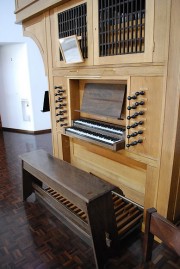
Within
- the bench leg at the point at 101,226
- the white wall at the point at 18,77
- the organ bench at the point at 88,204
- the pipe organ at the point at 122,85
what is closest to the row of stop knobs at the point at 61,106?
the pipe organ at the point at 122,85

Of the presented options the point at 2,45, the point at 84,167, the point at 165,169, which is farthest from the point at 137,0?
the point at 2,45

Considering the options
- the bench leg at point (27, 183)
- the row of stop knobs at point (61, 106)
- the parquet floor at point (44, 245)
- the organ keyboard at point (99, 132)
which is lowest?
the parquet floor at point (44, 245)

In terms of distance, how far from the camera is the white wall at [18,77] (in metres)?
4.81

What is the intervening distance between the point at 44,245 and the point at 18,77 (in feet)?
14.3

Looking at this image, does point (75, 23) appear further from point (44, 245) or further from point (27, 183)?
point (44, 245)

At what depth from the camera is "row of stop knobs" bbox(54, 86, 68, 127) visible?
2757 mm

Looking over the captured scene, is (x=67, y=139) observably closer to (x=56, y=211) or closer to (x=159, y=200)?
(x=56, y=211)

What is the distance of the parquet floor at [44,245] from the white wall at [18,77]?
10.1 feet

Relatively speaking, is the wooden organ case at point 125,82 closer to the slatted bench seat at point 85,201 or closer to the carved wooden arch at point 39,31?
the carved wooden arch at point 39,31

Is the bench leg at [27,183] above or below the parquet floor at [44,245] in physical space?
above

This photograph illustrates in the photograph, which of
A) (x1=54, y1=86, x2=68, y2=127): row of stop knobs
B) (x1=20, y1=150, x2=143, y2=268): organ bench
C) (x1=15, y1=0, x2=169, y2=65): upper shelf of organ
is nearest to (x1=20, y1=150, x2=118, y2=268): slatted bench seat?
(x1=20, y1=150, x2=143, y2=268): organ bench

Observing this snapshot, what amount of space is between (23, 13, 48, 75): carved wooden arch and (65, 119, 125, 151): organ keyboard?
3.10 ft

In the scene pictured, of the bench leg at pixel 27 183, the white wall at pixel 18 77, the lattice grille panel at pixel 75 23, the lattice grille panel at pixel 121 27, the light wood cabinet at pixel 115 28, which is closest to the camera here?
the light wood cabinet at pixel 115 28

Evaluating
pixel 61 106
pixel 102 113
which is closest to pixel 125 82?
pixel 102 113
